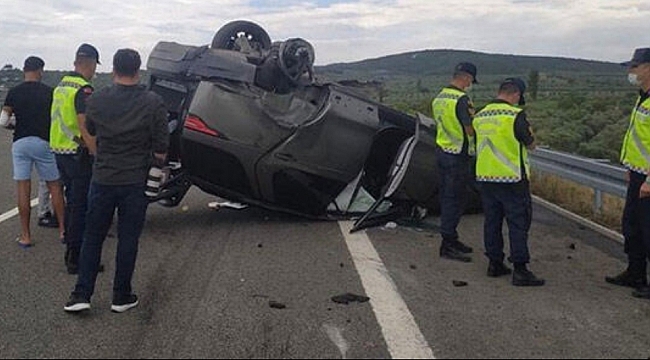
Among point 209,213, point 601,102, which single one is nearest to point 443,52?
point 601,102

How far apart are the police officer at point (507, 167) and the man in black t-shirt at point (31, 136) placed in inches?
161

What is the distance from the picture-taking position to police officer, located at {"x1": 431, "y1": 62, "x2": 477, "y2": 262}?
697 centimetres

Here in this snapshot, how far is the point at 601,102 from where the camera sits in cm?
3453

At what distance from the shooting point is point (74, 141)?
21.6 feet

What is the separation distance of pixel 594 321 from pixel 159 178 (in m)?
3.25

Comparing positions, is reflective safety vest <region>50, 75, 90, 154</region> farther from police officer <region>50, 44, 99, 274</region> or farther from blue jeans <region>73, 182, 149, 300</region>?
blue jeans <region>73, 182, 149, 300</region>

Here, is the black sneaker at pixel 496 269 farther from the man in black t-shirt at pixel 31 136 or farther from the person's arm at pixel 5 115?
the person's arm at pixel 5 115

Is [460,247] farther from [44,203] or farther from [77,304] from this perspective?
[44,203]

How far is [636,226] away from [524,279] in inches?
41.7

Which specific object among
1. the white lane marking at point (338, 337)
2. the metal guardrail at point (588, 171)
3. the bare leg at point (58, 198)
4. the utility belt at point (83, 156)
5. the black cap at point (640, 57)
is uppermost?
the black cap at point (640, 57)

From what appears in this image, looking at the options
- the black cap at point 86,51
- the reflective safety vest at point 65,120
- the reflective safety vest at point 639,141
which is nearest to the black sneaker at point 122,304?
the reflective safety vest at point 65,120

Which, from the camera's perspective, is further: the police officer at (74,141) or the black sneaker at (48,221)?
the black sneaker at (48,221)

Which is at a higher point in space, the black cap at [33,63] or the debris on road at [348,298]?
the black cap at [33,63]

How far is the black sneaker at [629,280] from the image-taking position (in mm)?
6016
